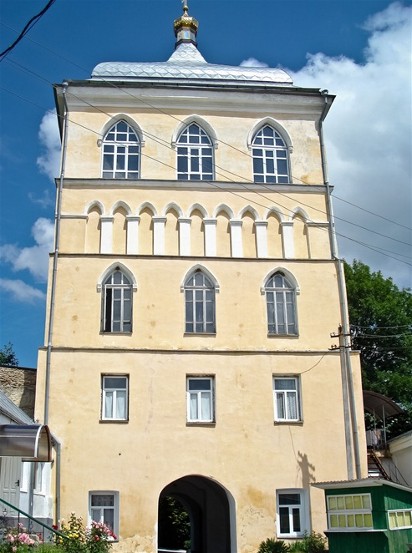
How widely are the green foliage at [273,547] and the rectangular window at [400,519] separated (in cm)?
401

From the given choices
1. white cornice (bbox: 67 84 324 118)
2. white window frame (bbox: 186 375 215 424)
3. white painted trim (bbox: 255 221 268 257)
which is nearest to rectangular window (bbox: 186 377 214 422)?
white window frame (bbox: 186 375 215 424)

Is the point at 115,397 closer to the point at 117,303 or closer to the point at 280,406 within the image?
the point at 117,303

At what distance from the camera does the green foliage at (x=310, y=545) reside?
67.5ft

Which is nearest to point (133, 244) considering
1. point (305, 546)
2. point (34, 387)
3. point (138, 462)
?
point (34, 387)

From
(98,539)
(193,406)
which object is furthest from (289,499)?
(98,539)

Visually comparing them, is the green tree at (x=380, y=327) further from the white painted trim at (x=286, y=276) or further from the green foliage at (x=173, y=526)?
the white painted trim at (x=286, y=276)

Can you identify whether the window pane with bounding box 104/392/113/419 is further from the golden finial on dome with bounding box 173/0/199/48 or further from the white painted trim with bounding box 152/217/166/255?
the golden finial on dome with bounding box 173/0/199/48

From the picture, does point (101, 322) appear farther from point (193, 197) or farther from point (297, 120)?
point (297, 120)

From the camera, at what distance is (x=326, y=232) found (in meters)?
25.2

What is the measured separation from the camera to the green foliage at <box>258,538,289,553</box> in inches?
814

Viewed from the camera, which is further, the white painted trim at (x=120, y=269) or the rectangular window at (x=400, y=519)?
the white painted trim at (x=120, y=269)

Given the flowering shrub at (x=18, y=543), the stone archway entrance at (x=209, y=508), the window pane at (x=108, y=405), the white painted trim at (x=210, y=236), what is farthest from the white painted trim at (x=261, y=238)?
the flowering shrub at (x=18, y=543)

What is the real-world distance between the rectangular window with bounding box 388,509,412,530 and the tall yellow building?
13.2 feet

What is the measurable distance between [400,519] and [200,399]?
287 inches
